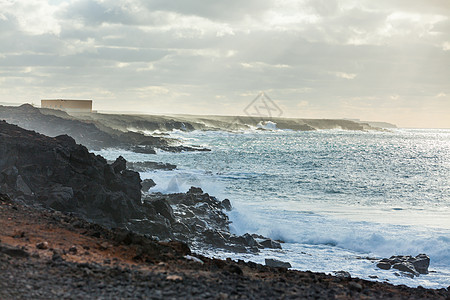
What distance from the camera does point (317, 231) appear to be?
21359mm

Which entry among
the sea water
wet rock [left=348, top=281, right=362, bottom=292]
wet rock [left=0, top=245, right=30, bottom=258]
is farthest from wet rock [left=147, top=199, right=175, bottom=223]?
wet rock [left=348, top=281, right=362, bottom=292]

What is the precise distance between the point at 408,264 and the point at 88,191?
11.6 meters

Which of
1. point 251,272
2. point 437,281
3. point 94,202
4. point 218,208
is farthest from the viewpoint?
point 218,208

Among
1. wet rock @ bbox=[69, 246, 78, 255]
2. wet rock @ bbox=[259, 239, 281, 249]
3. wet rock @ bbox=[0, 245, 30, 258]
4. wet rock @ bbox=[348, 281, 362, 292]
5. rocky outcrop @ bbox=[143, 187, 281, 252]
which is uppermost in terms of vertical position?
wet rock @ bbox=[0, 245, 30, 258]

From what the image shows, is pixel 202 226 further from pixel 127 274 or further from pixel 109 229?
pixel 127 274

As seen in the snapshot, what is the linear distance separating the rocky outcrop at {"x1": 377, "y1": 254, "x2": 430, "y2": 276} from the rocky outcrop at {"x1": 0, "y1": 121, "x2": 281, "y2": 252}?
166 inches

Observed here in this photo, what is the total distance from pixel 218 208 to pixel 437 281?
1220cm

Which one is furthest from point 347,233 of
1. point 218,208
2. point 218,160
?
point 218,160

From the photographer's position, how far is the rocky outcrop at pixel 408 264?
15.6 m

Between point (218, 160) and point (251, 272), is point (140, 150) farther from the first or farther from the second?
point (251, 272)

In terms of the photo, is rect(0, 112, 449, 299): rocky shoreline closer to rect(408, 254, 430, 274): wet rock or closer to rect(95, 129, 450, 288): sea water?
rect(408, 254, 430, 274): wet rock

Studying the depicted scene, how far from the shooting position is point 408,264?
52.4 ft

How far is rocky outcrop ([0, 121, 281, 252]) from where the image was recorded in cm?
1709

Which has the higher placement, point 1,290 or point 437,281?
point 1,290
